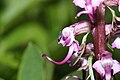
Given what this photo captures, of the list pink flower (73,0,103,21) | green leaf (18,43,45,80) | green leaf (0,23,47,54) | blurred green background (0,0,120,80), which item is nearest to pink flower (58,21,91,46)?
pink flower (73,0,103,21)

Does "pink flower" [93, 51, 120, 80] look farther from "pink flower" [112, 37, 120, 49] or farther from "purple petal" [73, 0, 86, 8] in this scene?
"purple petal" [73, 0, 86, 8]

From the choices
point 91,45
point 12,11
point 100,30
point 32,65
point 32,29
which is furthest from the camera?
point 32,29

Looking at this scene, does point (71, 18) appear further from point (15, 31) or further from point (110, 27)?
point (110, 27)

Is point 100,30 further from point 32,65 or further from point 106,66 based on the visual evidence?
point 32,65

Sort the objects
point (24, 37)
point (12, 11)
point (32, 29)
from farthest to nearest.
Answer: point (32, 29)
point (24, 37)
point (12, 11)

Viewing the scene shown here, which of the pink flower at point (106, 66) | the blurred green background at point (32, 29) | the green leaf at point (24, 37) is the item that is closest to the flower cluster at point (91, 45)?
the pink flower at point (106, 66)

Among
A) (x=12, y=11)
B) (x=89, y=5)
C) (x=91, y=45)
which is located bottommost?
(x=91, y=45)

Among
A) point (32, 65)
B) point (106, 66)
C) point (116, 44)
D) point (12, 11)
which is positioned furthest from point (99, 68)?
point (12, 11)
